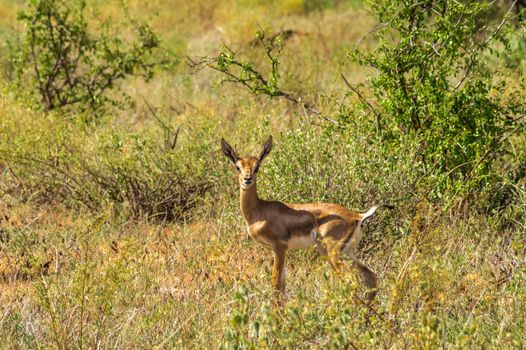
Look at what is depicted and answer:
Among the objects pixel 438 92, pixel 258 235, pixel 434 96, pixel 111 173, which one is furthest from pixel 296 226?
pixel 111 173

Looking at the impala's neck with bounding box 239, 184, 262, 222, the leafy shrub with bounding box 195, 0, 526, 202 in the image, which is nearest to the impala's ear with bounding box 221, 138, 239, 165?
the impala's neck with bounding box 239, 184, 262, 222

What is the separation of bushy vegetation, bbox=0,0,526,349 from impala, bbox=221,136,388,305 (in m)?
0.15

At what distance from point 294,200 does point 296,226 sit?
1152mm

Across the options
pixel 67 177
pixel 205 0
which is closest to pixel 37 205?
pixel 67 177

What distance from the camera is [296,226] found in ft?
19.4

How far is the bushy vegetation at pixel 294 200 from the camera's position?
518cm

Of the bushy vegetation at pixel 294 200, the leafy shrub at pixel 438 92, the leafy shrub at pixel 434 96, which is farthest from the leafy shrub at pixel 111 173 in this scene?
the leafy shrub at pixel 438 92

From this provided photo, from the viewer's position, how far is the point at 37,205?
29.3 feet

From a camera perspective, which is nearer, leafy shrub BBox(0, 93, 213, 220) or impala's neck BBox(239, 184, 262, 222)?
impala's neck BBox(239, 184, 262, 222)

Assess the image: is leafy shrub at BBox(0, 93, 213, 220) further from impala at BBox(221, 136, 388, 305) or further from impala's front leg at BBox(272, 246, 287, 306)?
impala's front leg at BBox(272, 246, 287, 306)

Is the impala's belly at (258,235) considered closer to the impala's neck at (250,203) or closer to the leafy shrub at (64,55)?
the impala's neck at (250,203)

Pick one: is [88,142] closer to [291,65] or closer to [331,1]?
[291,65]

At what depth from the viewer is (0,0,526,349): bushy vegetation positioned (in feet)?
17.0

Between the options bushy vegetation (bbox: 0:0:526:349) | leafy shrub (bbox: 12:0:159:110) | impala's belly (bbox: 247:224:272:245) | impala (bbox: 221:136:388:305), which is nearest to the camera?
bushy vegetation (bbox: 0:0:526:349)
